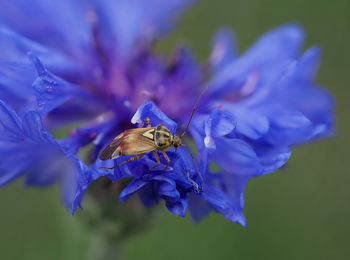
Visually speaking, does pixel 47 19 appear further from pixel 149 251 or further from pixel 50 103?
pixel 149 251

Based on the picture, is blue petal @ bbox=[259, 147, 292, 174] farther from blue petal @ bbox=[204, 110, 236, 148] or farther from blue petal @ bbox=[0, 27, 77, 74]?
blue petal @ bbox=[0, 27, 77, 74]

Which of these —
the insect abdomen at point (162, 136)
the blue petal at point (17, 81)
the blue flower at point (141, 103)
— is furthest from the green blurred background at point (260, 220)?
the insect abdomen at point (162, 136)

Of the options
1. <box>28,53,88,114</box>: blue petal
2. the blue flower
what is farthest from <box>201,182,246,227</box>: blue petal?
<box>28,53,88,114</box>: blue petal

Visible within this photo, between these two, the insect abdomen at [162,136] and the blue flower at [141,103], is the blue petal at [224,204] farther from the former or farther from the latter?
the insect abdomen at [162,136]

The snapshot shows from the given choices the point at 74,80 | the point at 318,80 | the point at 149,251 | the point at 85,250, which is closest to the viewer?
the point at 74,80

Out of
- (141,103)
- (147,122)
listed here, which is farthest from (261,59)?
(147,122)

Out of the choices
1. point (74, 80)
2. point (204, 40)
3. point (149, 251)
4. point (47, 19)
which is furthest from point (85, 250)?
point (204, 40)

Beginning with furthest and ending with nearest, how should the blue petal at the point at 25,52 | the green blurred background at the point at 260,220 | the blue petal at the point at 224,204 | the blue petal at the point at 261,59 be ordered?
the green blurred background at the point at 260,220 → the blue petal at the point at 261,59 → the blue petal at the point at 25,52 → the blue petal at the point at 224,204
